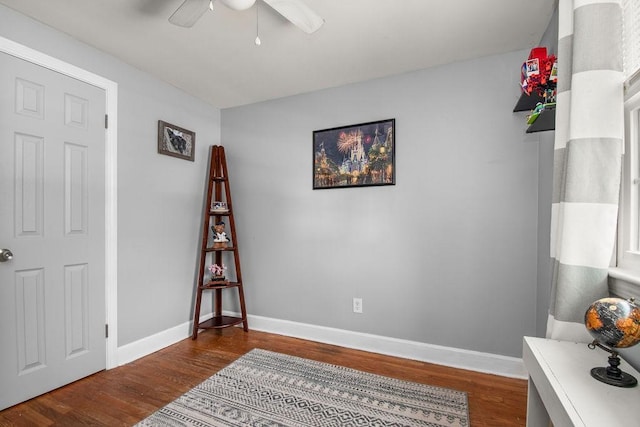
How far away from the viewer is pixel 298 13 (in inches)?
59.6

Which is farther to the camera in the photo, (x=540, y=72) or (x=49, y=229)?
(x=49, y=229)

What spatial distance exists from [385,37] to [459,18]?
444 mm

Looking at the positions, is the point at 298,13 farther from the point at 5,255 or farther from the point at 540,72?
the point at 5,255

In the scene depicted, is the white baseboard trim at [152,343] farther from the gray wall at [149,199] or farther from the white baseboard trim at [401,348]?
the white baseboard trim at [401,348]

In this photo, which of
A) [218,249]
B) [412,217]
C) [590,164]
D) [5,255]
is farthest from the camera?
[218,249]

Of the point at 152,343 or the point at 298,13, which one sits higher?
the point at 298,13

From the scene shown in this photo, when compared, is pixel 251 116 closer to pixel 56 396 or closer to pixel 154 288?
pixel 154 288

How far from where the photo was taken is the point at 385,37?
2.03 meters

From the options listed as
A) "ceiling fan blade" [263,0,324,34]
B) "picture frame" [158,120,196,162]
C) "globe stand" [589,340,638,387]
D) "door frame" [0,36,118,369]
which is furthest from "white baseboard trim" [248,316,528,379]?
"ceiling fan blade" [263,0,324,34]

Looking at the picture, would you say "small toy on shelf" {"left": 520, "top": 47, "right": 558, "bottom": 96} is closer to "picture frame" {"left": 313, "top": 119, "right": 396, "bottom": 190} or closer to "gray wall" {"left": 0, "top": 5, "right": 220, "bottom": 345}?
"picture frame" {"left": 313, "top": 119, "right": 396, "bottom": 190}

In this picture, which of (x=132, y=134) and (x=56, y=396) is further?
(x=132, y=134)

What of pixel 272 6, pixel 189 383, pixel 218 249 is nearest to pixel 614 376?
pixel 272 6

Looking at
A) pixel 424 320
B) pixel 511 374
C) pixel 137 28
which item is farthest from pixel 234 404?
pixel 137 28

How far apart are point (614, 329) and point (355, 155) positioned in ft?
6.96
